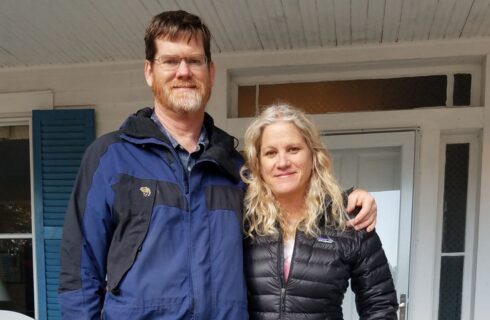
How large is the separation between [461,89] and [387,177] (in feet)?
2.53

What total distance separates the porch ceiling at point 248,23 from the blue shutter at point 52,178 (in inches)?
20.4

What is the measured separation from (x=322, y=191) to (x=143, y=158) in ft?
1.94

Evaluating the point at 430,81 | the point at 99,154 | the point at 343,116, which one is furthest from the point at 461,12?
the point at 99,154

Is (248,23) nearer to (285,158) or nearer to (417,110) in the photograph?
(417,110)

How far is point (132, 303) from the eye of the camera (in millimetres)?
1062

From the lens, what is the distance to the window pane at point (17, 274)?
3.34 m

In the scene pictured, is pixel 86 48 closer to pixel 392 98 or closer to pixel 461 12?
pixel 392 98

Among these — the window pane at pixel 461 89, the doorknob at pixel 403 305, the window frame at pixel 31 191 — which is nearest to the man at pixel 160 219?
the doorknob at pixel 403 305

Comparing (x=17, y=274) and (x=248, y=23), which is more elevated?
(x=248, y=23)

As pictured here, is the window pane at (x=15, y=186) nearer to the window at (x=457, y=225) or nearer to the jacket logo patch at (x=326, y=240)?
the jacket logo patch at (x=326, y=240)

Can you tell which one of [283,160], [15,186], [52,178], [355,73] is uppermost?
[355,73]

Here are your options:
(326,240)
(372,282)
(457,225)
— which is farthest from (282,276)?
(457,225)

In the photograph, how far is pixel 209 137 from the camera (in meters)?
1.33

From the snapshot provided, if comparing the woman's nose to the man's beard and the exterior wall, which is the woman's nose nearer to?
the man's beard
